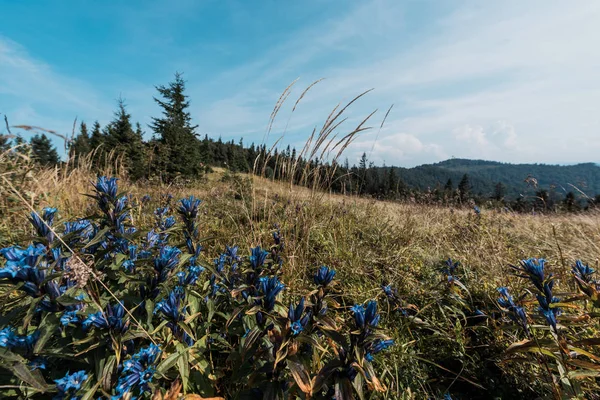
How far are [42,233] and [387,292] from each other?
7.10 ft

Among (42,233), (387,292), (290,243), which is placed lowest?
(387,292)

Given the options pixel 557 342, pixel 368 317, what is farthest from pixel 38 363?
pixel 557 342

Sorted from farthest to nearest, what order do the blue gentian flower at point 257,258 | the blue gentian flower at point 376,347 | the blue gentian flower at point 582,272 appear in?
the blue gentian flower at point 582,272
the blue gentian flower at point 257,258
the blue gentian flower at point 376,347

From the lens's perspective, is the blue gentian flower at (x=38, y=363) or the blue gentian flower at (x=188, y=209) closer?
the blue gentian flower at (x=38, y=363)

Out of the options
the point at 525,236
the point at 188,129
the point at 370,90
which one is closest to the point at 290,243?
the point at 370,90

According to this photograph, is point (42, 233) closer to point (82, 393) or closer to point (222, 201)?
point (82, 393)

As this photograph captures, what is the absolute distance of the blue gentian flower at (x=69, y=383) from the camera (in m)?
0.92

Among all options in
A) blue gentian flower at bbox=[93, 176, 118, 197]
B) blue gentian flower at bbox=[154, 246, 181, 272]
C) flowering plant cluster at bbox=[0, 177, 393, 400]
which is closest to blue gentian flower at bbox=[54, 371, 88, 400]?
flowering plant cluster at bbox=[0, 177, 393, 400]

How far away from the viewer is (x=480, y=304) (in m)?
2.24

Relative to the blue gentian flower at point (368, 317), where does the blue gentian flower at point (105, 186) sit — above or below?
above

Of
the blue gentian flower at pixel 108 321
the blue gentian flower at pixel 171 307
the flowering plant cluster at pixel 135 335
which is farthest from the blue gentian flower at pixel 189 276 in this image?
the blue gentian flower at pixel 108 321

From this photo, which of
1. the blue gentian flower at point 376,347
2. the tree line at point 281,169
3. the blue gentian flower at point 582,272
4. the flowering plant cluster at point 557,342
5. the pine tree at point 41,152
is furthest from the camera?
the pine tree at point 41,152

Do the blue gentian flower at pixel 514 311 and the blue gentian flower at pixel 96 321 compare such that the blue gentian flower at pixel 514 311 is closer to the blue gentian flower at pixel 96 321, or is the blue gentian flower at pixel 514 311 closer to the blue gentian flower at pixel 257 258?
the blue gentian flower at pixel 257 258

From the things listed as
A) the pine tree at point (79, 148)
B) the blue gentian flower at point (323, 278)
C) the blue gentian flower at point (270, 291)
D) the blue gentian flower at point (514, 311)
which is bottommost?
the blue gentian flower at point (514, 311)
